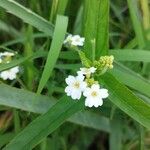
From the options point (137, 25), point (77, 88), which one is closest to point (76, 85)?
point (77, 88)

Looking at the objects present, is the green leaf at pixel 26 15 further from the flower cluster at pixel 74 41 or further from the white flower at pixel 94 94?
the white flower at pixel 94 94

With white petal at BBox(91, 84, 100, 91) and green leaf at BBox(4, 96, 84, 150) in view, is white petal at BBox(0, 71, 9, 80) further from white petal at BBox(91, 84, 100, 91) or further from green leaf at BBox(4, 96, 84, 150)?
white petal at BBox(91, 84, 100, 91)

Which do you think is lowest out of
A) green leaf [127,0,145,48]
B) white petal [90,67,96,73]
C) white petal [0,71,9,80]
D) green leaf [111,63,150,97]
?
white petal [0,71,9,80]

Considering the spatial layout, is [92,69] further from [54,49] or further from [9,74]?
[9,74]

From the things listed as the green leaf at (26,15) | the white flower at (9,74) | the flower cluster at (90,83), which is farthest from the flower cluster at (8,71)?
the flower cluster at (90,83)

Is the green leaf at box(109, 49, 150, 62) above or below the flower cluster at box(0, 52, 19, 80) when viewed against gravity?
above

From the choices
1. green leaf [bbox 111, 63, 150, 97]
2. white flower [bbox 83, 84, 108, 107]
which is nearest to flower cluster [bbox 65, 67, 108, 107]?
white flower [bbox 83, 84, 108, 107]

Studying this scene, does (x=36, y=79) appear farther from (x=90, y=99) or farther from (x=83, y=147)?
(x=83, y=147)
